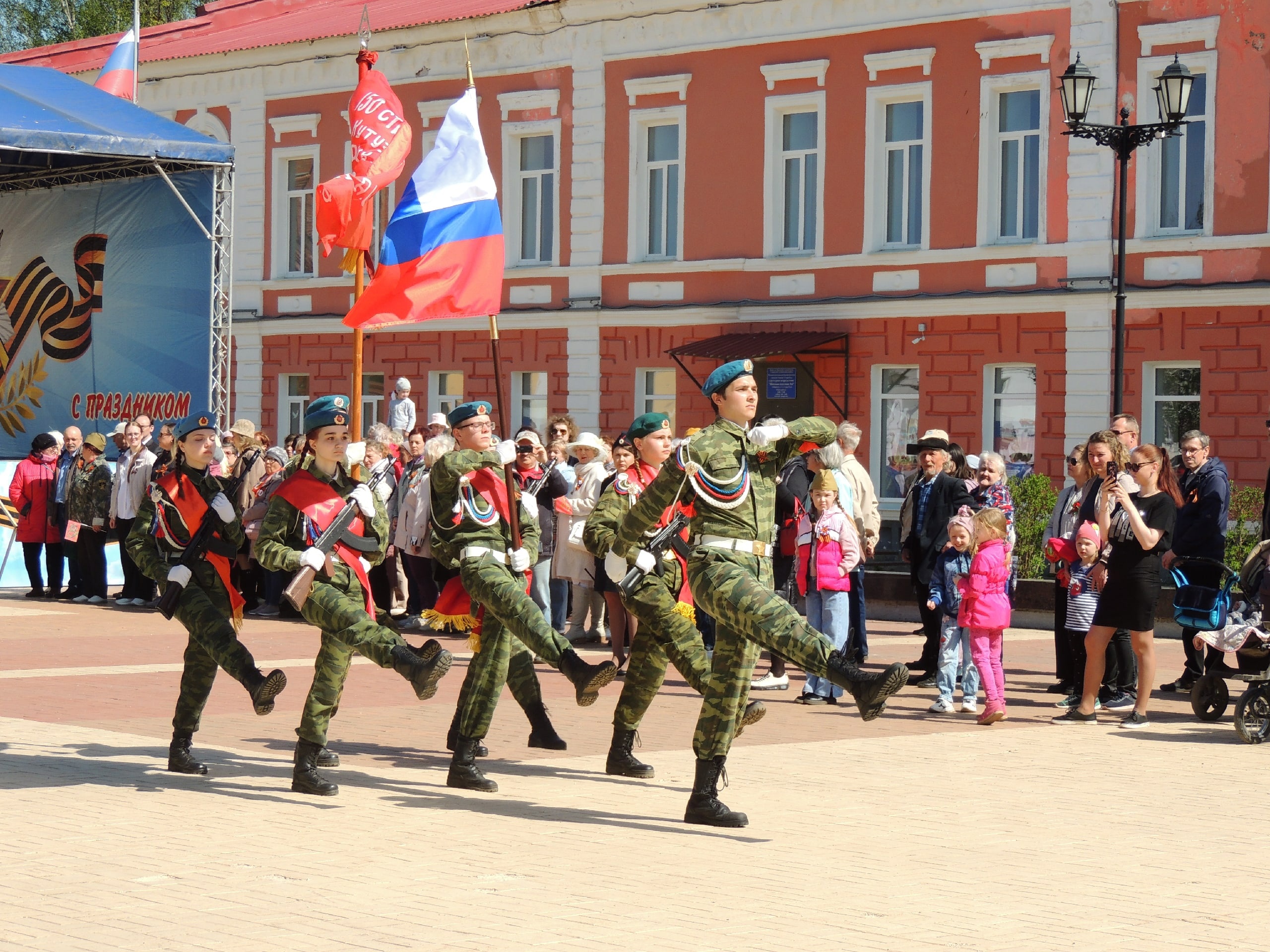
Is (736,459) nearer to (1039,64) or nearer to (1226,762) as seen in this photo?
(1226,762)

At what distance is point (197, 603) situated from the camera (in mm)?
9602

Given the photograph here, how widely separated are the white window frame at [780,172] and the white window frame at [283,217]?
9477mm

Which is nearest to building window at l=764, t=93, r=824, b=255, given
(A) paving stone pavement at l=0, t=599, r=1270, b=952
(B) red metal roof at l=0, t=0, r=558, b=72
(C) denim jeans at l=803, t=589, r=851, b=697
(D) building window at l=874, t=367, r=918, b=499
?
(D) building window at l=874, t=367, r=918, b=499

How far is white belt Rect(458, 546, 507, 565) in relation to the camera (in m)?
9.38

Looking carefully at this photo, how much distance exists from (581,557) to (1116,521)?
18.0 feet

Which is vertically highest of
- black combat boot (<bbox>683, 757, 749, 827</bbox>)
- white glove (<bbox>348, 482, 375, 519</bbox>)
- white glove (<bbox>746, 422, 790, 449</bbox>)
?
white glove (<bbox>746, 422, 790, 449</bbox>)

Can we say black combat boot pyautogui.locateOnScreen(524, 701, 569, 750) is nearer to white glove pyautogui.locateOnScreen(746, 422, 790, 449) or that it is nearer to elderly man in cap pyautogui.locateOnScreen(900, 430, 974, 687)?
white glove pyautogui.locateOnScreen(746, 422, 790, 449)

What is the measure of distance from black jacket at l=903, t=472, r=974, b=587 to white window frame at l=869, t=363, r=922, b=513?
1260cm

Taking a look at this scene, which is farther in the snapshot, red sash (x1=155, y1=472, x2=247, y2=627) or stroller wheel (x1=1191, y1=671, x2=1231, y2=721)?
stroller wheel (x1=1191, y1=671, x2=1231, y2=721)

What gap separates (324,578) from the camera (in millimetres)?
9055

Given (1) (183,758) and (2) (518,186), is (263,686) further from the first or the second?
(2) (518,186)

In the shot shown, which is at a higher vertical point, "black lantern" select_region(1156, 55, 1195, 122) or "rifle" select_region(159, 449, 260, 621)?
"black lantern" select_region(1156, 55, 1195, 122)

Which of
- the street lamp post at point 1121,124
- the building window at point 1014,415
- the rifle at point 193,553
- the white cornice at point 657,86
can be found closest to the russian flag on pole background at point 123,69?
the white cornice at point 657,86

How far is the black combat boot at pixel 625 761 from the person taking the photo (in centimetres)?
961
